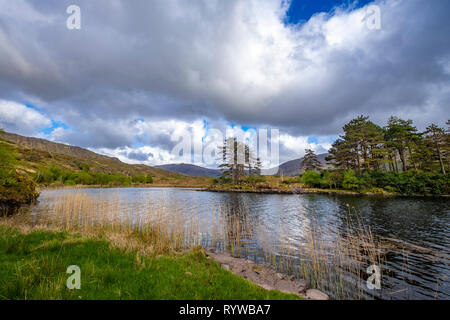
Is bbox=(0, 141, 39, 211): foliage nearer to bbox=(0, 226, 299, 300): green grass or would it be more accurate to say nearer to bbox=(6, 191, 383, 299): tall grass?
bbox=(6, 191, 383, 299): tall grass

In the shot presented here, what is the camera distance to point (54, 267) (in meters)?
5.66

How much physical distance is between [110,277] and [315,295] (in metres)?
6.81

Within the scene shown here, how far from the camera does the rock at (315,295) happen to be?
21.0ft

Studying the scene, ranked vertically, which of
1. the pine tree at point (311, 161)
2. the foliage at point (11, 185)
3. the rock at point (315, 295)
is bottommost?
the rock at point (315, 295)

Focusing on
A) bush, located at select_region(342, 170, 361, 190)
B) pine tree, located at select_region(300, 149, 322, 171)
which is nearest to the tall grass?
bush, located at select_region(342, 170, 361, 190)

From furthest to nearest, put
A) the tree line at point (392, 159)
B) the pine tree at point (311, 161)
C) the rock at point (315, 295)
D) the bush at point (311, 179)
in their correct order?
the pine tree at point (311, 161)
the bush at point (311, 179)
the tree line at point (392, 159)
the rock at point (315, 295)

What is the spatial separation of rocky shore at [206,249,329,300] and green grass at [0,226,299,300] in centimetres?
135

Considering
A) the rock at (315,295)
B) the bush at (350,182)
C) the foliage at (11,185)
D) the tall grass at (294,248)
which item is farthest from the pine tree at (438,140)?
the foliage at (11,185)

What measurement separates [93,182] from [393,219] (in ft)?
423

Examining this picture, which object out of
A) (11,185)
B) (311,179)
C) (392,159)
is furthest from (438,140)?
(11,185)

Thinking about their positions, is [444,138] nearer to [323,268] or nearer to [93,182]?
[323,268]

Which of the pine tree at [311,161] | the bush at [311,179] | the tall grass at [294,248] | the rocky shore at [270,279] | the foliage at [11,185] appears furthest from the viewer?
the pine tree at [311,161]

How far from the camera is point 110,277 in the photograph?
5.35 metres

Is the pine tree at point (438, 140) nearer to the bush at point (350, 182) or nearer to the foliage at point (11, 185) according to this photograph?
the bush at point (350, 182)
